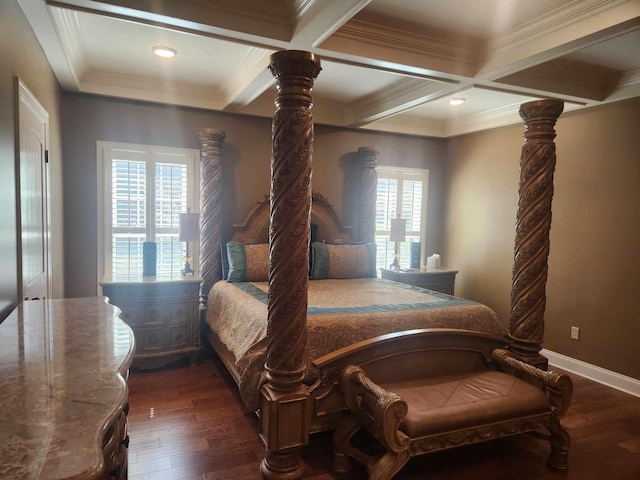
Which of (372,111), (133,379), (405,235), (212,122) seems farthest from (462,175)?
(133,379)

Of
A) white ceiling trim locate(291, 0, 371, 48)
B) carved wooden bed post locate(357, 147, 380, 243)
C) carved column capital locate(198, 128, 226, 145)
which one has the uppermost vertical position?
white ceiling trim locate(291, 0, 371, 48)

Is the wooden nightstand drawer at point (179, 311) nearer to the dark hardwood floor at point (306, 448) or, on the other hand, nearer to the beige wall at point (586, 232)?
the dark hardwood floor at point (306, 448)

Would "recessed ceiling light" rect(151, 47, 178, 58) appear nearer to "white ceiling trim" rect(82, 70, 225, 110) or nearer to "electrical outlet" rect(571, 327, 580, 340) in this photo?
"white ceiling trim" rect(82, 70, 225, 110)

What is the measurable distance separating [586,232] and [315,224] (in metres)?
2.73

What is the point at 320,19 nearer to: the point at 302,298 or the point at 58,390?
the point at 302,298

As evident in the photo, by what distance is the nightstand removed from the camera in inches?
192

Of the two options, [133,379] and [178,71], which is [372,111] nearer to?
[178,71]

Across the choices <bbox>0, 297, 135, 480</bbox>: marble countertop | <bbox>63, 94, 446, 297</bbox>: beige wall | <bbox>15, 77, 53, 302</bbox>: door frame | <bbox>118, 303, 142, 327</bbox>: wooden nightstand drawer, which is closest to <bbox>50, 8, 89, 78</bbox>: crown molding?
<bbox>15, 77, 53, 302</bbox>: door frame

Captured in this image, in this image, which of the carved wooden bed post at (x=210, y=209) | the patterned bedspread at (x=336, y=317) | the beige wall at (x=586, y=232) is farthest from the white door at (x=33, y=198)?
the beige wall at (x=586, y=232)

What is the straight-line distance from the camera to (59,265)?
364 centimetres

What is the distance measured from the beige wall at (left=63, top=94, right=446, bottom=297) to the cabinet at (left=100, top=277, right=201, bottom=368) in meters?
0.68

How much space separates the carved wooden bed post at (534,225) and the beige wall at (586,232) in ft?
4.35

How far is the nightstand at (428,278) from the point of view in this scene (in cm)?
487

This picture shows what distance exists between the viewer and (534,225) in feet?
9.43
